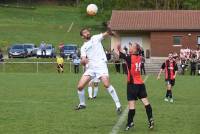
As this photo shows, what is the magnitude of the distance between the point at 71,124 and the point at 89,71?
2.62 metres

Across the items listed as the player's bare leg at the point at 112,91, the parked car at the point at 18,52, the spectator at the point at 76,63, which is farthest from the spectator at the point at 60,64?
the player's bare leg at the point at 112,91

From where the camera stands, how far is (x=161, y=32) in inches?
2174

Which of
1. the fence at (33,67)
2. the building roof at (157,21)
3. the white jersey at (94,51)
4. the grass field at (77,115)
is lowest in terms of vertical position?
the fence at (33,67)

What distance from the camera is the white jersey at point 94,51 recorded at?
14550mm

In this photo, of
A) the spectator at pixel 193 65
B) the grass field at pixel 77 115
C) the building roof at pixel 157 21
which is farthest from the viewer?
the building roof at pixel 157 21

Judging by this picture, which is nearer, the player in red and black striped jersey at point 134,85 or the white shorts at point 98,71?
the player in red and black striped jersey at point 134,85

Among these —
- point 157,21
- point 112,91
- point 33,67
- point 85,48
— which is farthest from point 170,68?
point 157,21

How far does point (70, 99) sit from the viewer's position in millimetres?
19031

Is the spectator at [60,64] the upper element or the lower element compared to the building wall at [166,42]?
lower

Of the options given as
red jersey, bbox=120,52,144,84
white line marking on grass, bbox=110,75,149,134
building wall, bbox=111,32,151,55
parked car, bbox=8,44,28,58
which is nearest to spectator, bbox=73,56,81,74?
parked car, bbox=8,44,28,58

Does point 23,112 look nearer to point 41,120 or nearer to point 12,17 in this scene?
point 41,120

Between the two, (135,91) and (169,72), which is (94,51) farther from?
(169,72)

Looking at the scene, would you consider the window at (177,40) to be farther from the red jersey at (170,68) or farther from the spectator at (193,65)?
the red jersey at (170,68)

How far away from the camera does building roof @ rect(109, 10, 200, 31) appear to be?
54.8m
